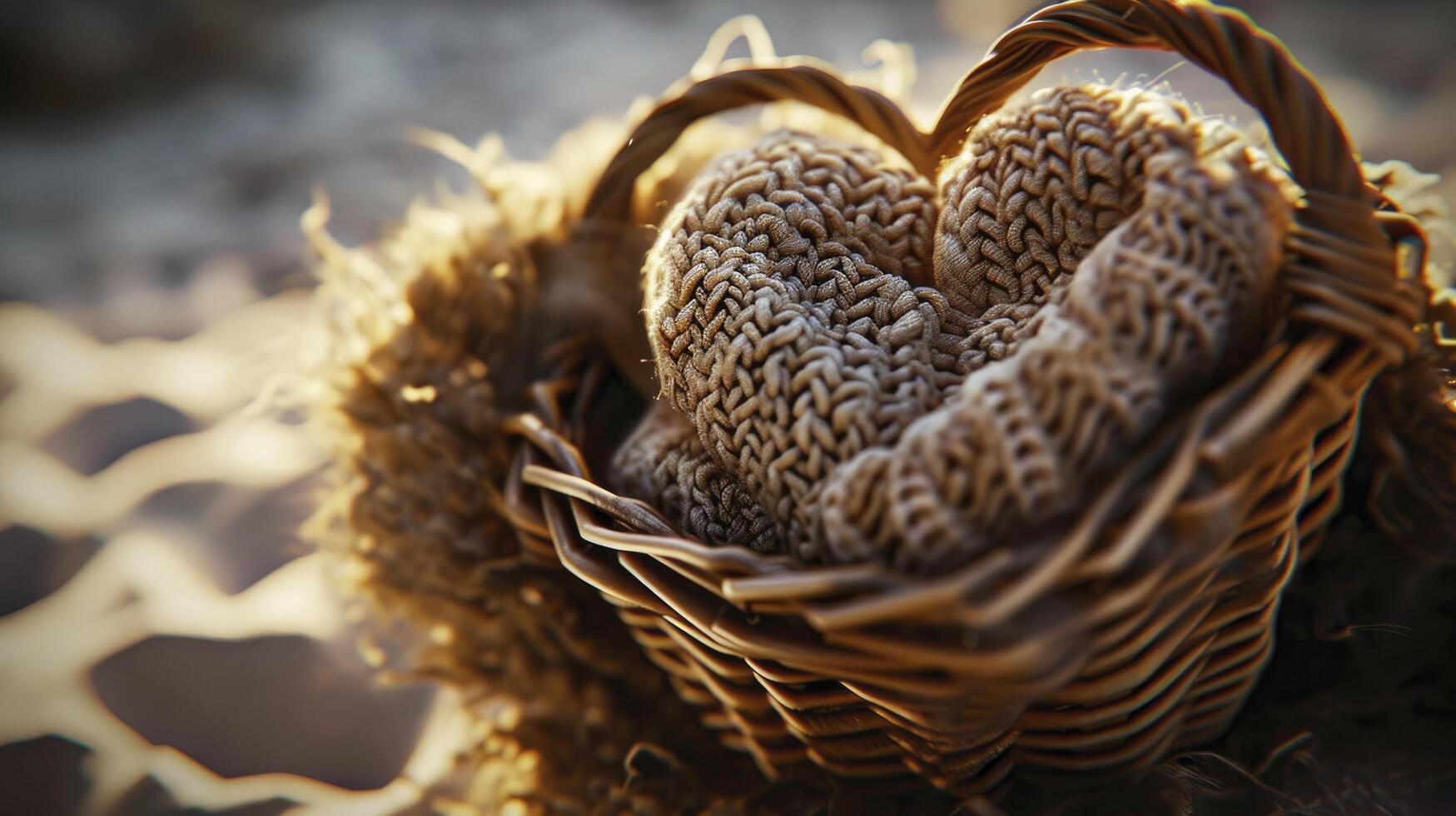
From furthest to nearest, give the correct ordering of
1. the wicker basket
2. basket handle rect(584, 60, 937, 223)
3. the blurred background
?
A: the blurred background → basket handle rect(584, 60, 937, 223) → the wicker basket

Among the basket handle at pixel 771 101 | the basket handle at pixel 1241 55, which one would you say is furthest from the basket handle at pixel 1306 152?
the basket handle at pixel 771 101

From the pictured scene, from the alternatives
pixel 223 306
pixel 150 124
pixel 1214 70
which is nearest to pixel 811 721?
pixel 1214 70

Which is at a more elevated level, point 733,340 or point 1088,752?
point 733,340

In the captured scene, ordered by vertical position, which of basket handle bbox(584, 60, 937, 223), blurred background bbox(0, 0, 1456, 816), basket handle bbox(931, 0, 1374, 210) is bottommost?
blurred background bbox(0, 0, 1456, 816)

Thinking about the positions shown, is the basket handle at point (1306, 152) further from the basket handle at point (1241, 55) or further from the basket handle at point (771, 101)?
the basket handle at point (771, 101)

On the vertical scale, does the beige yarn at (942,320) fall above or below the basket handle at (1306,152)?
below

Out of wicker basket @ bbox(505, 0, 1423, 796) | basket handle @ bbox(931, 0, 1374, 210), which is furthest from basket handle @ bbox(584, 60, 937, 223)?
basket handle @ bbox(931, 0, 1374, 210)

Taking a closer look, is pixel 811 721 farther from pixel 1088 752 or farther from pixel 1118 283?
pixel 1118 283

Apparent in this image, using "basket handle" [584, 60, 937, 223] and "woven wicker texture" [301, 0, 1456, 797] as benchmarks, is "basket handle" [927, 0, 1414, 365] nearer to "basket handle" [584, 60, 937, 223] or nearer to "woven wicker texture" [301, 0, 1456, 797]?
"woven wicker texture" [301, 0, 1456, 797]

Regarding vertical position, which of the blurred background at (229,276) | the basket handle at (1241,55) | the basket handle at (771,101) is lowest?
the blurred background at (229,276)
